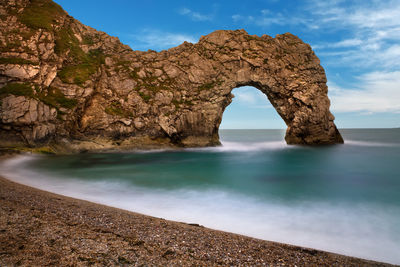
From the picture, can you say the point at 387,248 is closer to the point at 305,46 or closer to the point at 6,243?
the point at 6,243

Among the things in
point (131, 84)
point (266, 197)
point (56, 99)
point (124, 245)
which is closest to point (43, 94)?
point (56, 99)

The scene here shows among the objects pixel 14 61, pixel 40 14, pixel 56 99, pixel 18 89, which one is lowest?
pixel 56 99

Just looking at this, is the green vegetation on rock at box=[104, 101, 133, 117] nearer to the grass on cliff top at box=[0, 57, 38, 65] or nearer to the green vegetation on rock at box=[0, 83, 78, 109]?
the green vegetation on rock at box=[0, 83, 78, 109]

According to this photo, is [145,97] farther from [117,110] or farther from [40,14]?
[40,14]

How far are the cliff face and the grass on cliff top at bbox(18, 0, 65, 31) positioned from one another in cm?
11

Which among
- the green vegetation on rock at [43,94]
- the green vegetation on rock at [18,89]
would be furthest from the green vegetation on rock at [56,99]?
the green vegetation on rock at [18,89]

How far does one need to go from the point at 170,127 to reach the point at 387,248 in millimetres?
27474

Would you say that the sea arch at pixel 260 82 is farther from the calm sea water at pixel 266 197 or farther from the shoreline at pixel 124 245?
the shoreline at pixel 124 245

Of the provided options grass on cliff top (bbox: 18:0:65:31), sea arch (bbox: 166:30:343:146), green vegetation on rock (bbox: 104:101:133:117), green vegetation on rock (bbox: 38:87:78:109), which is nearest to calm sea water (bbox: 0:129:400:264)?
green vegetation on rock (bbox: 38:87:78:109)

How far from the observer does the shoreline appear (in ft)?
12.5

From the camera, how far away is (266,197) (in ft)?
35.2

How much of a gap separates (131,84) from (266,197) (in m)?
26.9

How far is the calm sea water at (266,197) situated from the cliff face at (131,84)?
8.88 metres

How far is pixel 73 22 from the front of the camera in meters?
32.5
